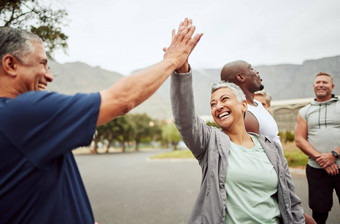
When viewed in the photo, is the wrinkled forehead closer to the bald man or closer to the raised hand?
the bald man

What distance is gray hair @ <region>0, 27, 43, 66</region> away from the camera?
1154 millimetres

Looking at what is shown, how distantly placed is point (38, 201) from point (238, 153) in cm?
134

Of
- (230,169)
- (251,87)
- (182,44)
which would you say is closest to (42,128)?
(182,44)

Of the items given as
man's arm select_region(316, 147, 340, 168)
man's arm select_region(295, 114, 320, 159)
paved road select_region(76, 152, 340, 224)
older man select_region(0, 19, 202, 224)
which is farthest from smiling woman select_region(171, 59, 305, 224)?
paved road select_region(76, 152, 340, 224)

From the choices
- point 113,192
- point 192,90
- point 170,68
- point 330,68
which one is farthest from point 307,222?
point 113,192

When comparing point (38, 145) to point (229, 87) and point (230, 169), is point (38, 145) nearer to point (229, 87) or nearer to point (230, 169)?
point (230, 169)

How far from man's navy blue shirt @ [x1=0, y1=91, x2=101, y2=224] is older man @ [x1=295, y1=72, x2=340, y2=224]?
325cm

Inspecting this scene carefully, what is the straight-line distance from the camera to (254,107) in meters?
2.37

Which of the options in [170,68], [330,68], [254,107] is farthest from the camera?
[330,68]

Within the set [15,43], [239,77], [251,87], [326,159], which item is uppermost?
[15,43]

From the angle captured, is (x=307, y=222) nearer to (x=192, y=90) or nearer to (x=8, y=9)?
(x=192, y=90)

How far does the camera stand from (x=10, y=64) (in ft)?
3.75

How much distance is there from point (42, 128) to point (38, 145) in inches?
2.9

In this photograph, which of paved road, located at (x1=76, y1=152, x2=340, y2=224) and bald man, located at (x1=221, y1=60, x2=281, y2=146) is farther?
paved road, located at (x1=76, y1=152, x2=340, y2=224)
